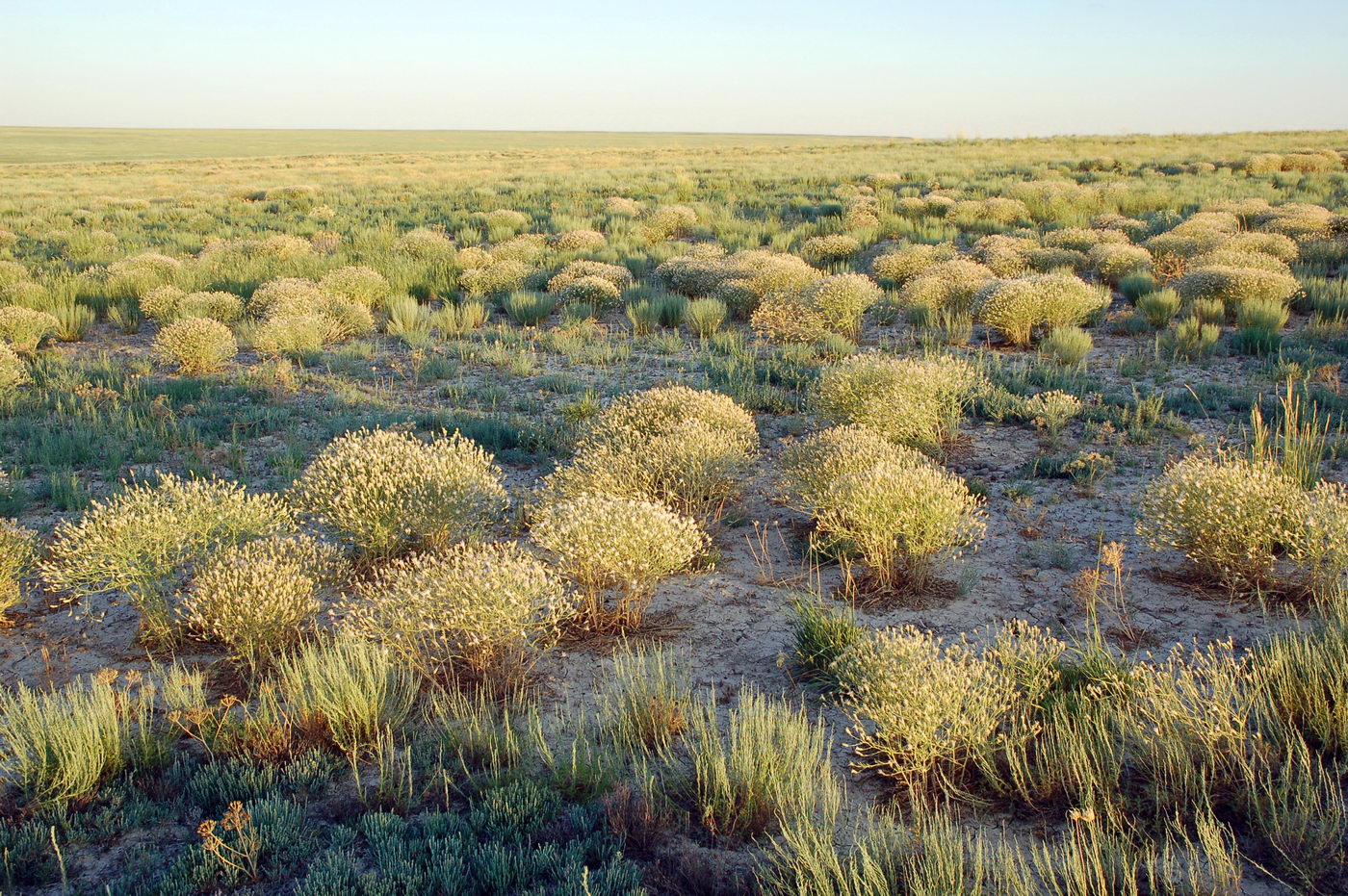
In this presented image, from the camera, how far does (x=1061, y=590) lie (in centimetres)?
503

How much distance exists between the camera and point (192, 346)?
9.80 m

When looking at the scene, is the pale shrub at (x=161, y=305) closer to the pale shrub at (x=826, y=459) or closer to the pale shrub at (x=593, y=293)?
the pale shrub at (x=593, y=293)

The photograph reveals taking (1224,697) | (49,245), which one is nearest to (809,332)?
(1224,697)

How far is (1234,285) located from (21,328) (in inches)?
597

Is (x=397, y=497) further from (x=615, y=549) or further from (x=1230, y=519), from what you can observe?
(x=1230, y=519)

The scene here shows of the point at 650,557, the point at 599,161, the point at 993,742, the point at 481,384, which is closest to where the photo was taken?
the point at 993,742

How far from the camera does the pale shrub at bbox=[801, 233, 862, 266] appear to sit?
50.8ft

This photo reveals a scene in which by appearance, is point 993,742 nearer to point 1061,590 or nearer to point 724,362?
point 1061,590

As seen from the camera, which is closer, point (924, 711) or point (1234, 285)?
point (924, 711)

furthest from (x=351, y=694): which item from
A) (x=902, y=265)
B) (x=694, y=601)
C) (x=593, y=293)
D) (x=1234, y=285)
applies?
(x=902, y=265)

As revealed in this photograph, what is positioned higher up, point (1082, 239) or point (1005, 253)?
point (1082, 239)

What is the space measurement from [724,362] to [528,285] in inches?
214

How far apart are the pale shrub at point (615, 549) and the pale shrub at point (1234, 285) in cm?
918

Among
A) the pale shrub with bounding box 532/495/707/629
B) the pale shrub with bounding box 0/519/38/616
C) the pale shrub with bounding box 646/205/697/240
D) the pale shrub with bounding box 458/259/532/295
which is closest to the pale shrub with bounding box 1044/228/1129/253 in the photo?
the pale shrub with bounding box 646/205/697/240
